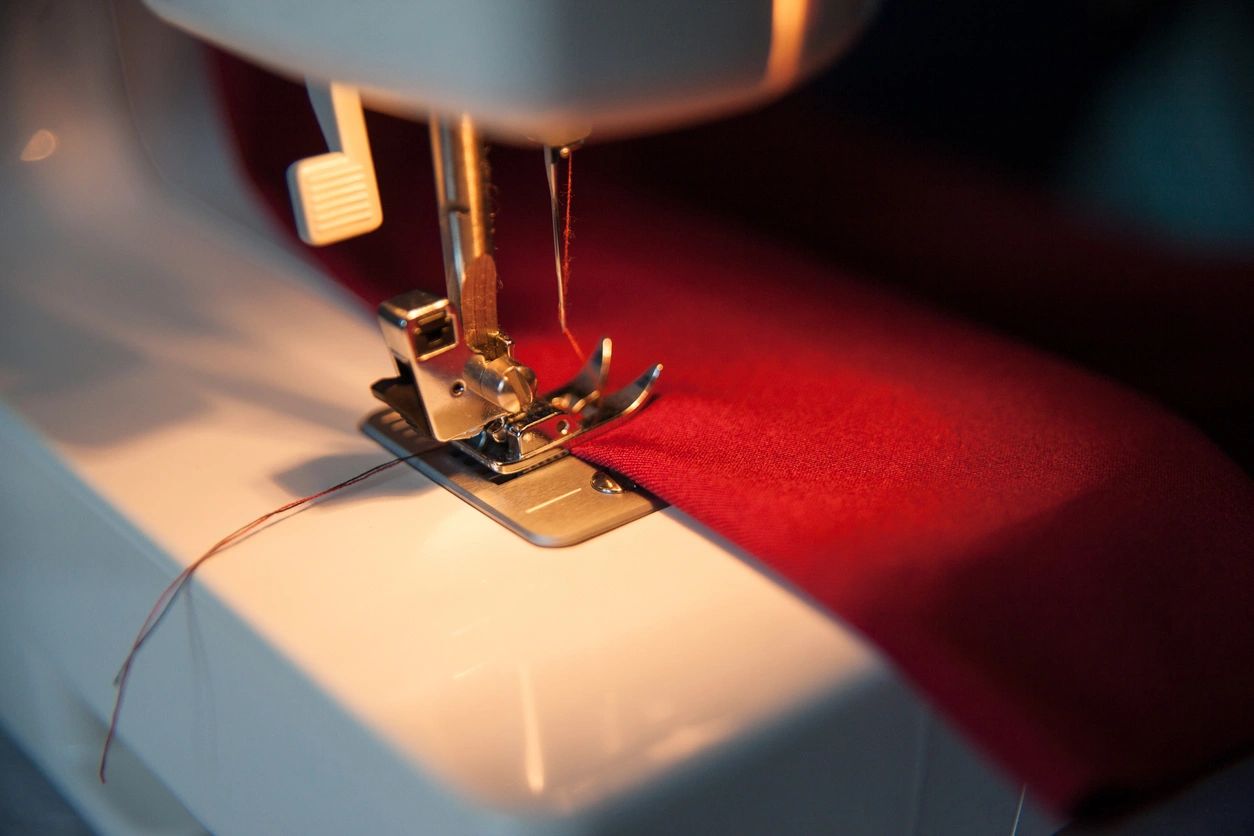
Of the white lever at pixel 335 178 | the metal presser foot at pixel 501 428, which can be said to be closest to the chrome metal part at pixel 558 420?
the metal presser foot at pixel 501 428

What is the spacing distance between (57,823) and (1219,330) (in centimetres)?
77

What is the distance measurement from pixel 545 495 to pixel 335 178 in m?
0.16

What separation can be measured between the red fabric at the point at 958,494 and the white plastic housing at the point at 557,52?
0.19 m

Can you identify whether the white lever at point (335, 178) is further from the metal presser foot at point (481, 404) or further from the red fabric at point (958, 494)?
the red fabric at point (958, 494)

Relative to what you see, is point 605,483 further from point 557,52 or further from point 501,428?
point 557,52

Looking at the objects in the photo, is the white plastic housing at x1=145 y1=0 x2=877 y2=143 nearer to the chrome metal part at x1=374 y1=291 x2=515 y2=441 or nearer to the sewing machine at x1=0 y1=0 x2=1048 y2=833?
the sewing machine at x1=0 y1=0 x2=1048 y2=833

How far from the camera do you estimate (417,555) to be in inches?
22.7

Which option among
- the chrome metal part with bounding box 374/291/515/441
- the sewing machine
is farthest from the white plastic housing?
the chrome metal part with bounding box 374/291/515/441

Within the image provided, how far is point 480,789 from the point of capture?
46 centimetres

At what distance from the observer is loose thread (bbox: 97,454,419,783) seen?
0.58m

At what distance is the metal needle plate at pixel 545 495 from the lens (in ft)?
1.93

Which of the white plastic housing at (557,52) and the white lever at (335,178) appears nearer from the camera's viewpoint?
the white plastic housing at (557,52)

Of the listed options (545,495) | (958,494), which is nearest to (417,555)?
(545,495)

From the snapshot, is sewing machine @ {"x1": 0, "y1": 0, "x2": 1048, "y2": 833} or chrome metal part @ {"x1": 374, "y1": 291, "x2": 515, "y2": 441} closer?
sewing machine @ {"x1": 0, "y1": 0, "x2": 1048, "y2": 833}
